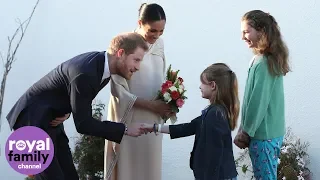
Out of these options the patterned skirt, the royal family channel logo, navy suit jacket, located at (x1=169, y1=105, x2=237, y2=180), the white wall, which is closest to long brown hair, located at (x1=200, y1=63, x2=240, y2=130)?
navy suit jacket, located at (x1=169, y1=105, x2=237, y2=180)

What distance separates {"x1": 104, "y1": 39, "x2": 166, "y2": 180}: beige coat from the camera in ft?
13.9

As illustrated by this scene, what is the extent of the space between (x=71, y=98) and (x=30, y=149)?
50cm

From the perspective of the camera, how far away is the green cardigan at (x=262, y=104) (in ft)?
12.8

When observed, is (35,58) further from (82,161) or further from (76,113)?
(76,113)

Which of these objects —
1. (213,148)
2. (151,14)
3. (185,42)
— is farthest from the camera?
(185,42)

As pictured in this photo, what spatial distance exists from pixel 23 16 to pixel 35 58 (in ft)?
1.40

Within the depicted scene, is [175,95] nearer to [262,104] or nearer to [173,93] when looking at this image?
[173,93]

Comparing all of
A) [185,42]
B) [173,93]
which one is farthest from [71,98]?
[185,42]

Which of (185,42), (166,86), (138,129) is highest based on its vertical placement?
(185,42)


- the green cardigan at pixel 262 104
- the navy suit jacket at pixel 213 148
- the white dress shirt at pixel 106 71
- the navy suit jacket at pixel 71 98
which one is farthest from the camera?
the green cardigan at pixel 262 104

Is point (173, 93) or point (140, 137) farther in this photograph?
point (140, 137)

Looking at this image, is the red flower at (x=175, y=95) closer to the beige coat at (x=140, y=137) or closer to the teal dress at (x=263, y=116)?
the beige coat at (x=140, y=137)

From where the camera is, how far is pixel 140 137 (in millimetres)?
4262

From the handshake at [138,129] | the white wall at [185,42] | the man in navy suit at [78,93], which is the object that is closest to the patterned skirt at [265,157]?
the handshake at [138,129]
